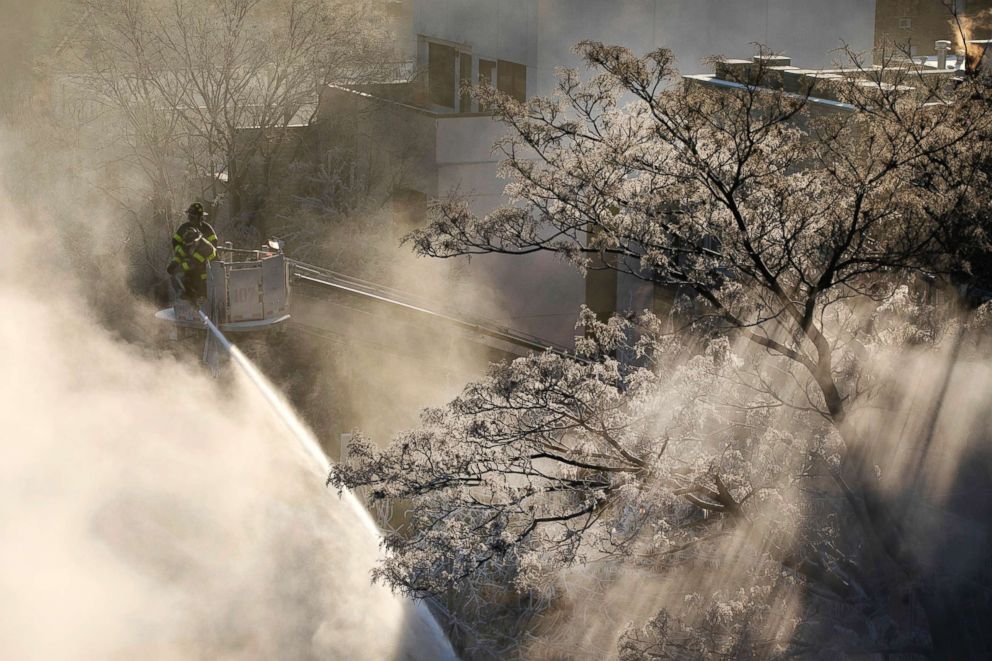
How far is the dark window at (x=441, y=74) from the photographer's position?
101 ft

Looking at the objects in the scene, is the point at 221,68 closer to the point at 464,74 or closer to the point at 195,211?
the point at 464,74

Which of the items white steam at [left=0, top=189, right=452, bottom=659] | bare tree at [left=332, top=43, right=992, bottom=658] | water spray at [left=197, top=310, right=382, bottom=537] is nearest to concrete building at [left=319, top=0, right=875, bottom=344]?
water spray at [left=197, top=310, right=382, bottom=537]

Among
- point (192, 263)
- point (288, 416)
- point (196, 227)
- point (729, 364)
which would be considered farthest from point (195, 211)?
point (729, 364)

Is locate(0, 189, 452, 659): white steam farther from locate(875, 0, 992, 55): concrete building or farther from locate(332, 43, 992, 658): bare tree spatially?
locate(875, 0, 992, 55): concrete building

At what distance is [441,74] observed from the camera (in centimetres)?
3130

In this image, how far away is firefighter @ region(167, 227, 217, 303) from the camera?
59.8 feet

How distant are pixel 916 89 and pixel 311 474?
12859 mm

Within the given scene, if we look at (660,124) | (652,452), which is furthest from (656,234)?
(652,452)

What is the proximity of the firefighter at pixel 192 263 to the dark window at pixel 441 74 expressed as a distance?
13.2 m

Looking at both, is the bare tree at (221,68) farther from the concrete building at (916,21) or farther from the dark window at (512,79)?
the concrete building at (916,21)

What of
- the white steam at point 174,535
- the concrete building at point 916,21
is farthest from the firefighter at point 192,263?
the concrete building at point 916,21

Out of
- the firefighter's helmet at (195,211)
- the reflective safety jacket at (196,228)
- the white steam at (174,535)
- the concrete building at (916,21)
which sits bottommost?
the white steam at (174,535)

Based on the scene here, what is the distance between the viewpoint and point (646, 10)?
25.9 metres

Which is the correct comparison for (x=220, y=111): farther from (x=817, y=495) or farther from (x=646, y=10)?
(x=817, y=495)
